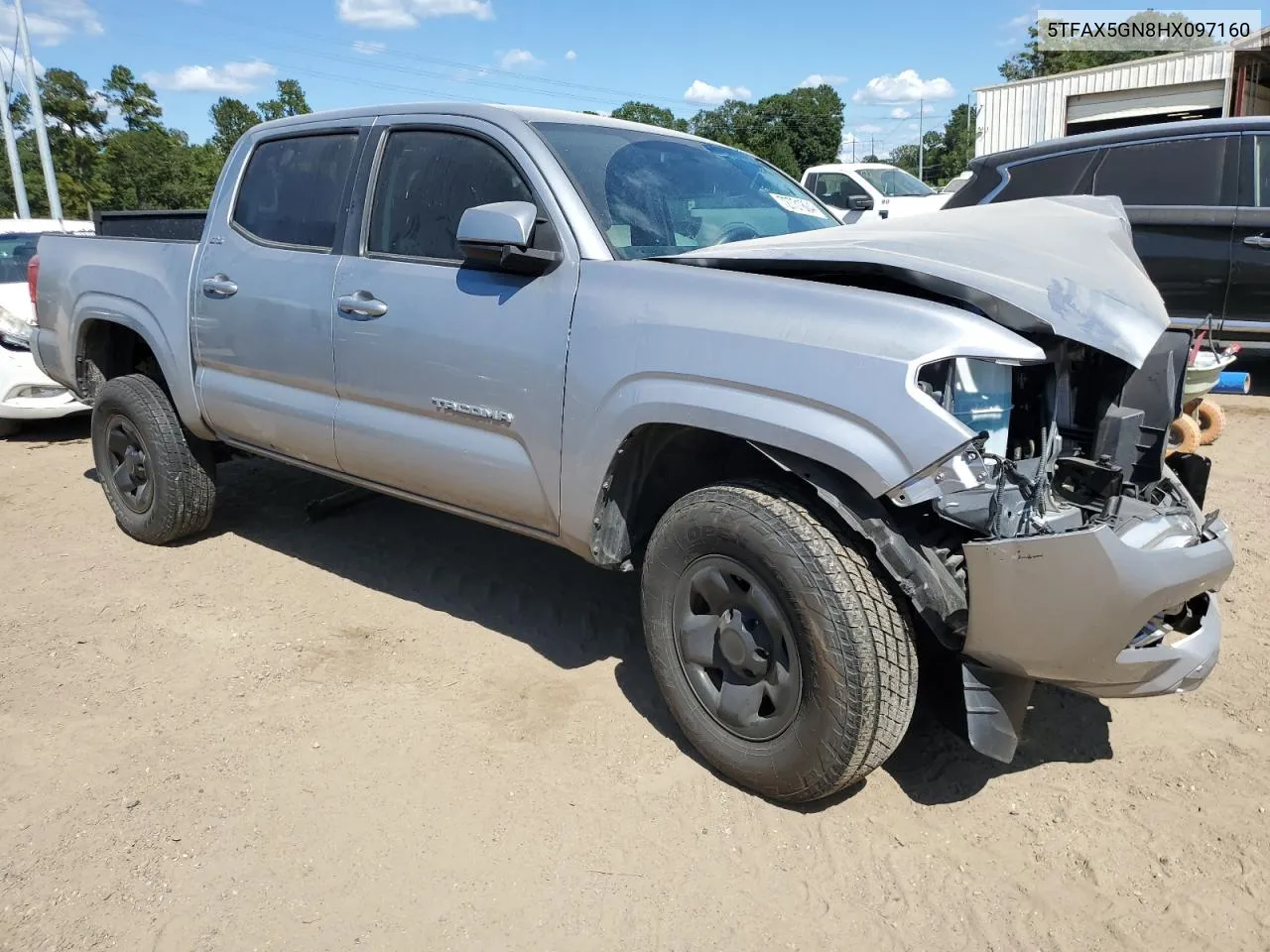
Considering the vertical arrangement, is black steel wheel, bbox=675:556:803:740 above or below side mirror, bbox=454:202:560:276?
below

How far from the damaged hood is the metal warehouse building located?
62.0ft

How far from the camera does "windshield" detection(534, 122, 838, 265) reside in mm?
3332

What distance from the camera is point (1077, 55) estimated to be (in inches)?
1890

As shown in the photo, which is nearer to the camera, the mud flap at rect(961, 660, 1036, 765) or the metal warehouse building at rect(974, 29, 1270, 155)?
the mud flap at rect(961, 660, 1036, 765)

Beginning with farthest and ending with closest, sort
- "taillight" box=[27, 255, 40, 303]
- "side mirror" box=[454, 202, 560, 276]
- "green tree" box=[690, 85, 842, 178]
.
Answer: "green tree" box=[690, 85, 842, 178], "taillight" box=[27, 255, 40, 303], "side mirror" box=[454, 202, 560, 276]

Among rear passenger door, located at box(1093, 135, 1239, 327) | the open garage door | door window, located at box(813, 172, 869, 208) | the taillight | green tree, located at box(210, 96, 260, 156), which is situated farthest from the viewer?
green tree, located at box(210, 96, 260, 156)

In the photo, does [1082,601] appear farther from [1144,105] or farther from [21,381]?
[1144,105]

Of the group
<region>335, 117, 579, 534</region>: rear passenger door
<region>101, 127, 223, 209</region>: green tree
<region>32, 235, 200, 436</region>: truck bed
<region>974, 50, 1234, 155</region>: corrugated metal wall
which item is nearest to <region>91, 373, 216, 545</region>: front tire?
<region>32, 235, 200, 436</region>: truck bed

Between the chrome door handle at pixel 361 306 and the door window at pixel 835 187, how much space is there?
1252cm

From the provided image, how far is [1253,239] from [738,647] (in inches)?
233

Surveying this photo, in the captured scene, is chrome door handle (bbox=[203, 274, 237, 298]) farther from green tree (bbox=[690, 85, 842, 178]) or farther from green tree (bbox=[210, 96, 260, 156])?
green tree (bbox=[690, 85, 842, 178])

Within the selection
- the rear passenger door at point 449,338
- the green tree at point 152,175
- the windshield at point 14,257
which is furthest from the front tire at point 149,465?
the green tree at point 152,175

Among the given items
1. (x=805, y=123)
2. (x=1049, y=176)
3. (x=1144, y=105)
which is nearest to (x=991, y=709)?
(x=1049, y=176)

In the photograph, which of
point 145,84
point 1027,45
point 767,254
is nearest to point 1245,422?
point 767,254
